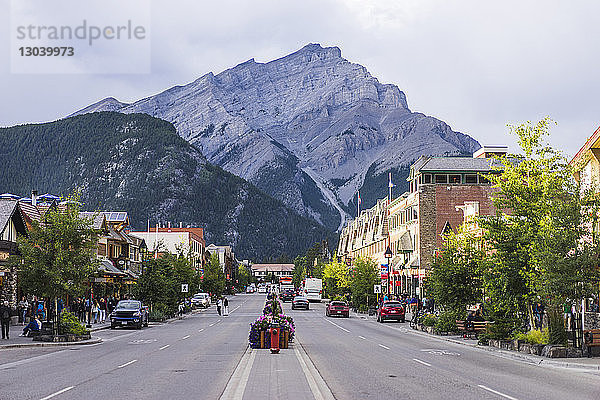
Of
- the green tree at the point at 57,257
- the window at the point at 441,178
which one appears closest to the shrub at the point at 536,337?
the green tree at the point at 57,257

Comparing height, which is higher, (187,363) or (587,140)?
(587,140)

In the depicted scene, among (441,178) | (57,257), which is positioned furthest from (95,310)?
(441,178)

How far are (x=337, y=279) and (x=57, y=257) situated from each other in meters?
72.2

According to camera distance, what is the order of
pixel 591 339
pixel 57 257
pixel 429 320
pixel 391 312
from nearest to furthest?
pixel 591 339 → pixel 57 257 → pixel 429 320 → pixel 391 312

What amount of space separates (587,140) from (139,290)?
3714 centimetres

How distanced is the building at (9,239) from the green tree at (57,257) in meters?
8.20

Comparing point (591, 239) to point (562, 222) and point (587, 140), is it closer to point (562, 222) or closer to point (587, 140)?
point (562, 222)

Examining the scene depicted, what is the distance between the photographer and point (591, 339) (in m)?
27.5

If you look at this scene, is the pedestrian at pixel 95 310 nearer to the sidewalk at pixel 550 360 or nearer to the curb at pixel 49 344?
the curb at pixel 49 344

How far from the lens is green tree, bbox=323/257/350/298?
9565 cm

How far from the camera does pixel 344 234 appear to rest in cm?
15200

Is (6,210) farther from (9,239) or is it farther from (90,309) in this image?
(90,309)

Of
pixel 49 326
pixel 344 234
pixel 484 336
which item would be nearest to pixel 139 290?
pixel 49 326

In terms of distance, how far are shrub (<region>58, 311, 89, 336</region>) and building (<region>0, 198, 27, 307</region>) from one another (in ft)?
28.0
